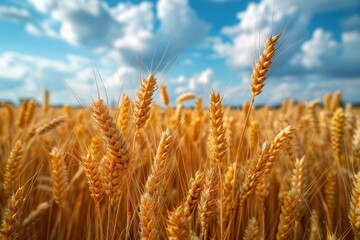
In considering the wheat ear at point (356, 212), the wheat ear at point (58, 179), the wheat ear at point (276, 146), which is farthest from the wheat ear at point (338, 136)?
the wheat ear at point (58, 179)

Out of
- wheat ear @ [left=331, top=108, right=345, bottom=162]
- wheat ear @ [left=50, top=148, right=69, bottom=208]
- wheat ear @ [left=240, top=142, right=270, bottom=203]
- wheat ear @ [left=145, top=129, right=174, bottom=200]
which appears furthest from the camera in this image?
wheat ear @ [left=331, top=108, right=345, bottom=162]

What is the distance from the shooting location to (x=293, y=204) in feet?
4.25

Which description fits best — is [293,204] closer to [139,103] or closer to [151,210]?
[151,210]

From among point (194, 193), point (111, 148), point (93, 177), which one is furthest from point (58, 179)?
point (194, 193)

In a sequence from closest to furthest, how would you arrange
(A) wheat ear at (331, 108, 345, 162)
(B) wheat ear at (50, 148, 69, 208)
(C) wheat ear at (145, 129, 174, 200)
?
(C) wheat ear at (145, 129, 174, 200)
(B) wheat ear at (50, 148, 69, 208)
(A) wheat ear at (331, 108, 345, 162)

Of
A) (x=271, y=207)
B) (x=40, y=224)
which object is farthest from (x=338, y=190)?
(x=40, y=224)

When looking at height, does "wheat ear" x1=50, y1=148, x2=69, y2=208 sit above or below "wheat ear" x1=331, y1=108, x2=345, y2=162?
below

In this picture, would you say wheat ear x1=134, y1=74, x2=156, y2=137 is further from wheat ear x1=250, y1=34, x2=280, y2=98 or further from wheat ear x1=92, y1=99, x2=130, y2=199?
wheat ear x1=250, y1=34, x2=280, y2=98

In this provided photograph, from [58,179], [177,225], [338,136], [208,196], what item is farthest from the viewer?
[338,136]

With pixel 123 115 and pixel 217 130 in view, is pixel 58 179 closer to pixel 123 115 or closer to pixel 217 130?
pixel 123 115

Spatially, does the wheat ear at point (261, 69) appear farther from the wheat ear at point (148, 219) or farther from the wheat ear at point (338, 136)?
the wheat ear at point (338, 136)

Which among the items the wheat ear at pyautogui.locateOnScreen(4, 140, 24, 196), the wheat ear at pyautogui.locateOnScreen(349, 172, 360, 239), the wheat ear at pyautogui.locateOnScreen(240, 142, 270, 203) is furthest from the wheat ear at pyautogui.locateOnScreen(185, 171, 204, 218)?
the wheat ear at pyautogui.locateOnScreen(4, 140, 24, 196)

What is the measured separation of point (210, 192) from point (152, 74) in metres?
0.63

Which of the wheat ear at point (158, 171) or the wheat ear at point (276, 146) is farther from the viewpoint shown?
the wheat ear at point (276, 146)
